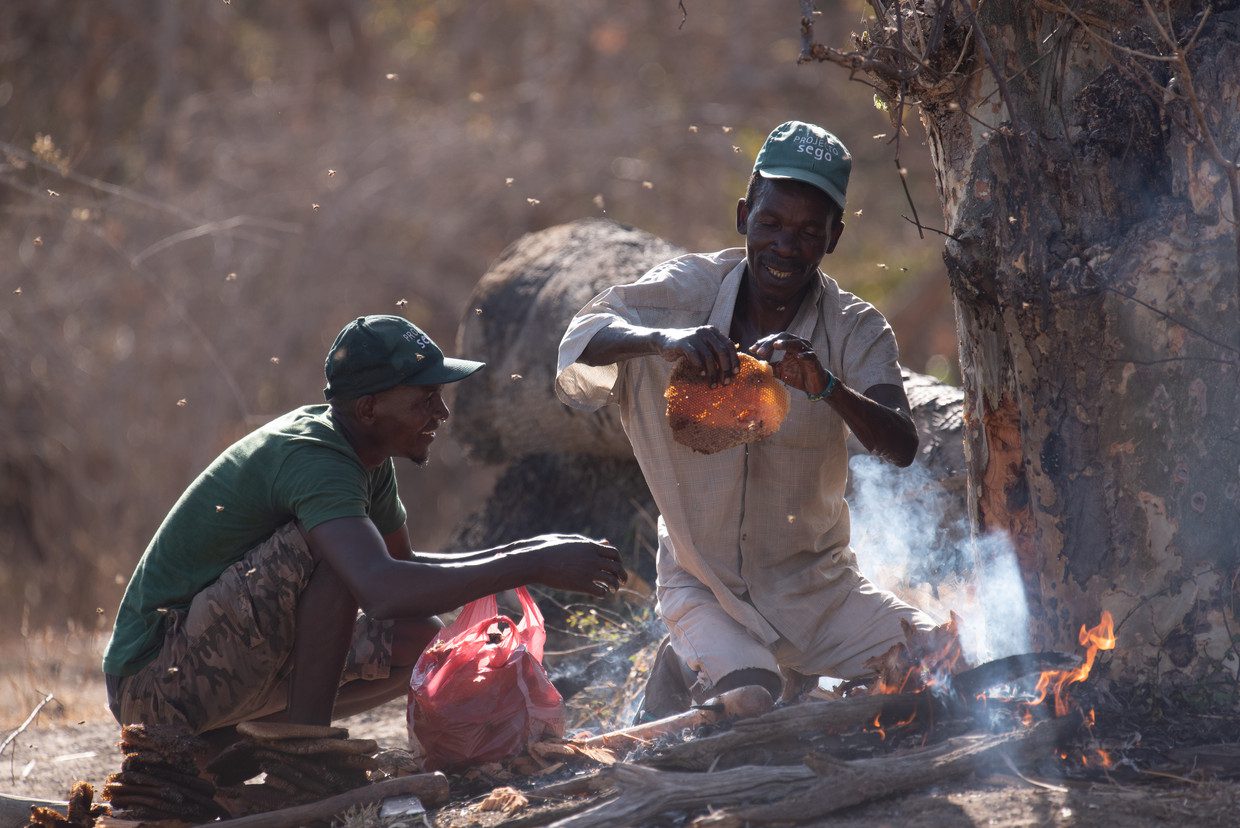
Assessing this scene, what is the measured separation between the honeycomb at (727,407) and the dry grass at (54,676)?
2.94m

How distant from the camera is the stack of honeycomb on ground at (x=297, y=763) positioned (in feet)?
10.8

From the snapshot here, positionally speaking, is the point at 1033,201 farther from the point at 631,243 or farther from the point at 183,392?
the point at 183,392

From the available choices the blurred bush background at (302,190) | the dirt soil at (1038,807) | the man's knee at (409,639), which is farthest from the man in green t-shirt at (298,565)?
the blurred bush background at (302,190)

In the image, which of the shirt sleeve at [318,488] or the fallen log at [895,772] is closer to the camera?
the fallen log at [895,772]

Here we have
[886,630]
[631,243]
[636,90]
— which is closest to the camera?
[886,630]

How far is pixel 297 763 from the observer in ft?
10.9

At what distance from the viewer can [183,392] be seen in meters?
10.2

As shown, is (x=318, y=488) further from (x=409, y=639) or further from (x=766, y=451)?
(x=766, y=451)

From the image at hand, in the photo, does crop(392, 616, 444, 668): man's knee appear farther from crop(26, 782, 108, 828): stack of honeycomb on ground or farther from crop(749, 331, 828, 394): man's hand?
crop(749, 331, 828, 394): man's hand

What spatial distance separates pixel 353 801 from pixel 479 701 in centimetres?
44

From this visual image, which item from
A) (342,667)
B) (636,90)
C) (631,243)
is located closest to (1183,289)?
(342,667)

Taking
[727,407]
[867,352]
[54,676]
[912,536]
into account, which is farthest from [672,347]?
[54,676]

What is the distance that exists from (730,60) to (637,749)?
1215cm

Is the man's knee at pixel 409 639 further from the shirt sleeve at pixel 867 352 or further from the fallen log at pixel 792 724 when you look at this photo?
the shirt sleeve at pixel 867 352
